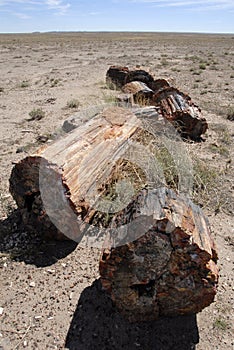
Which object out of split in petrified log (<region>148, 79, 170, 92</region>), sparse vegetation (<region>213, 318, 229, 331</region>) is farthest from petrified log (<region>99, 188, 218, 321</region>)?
split in petrified log (<region>148, 79, 170, 92</region>)

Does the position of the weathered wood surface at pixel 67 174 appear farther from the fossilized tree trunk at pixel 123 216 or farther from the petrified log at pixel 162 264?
the petrified log at pixel 162 264

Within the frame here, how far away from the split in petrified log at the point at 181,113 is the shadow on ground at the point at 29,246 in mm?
3764

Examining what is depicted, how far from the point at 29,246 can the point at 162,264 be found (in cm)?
175

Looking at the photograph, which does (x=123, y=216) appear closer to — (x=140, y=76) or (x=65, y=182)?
(x=65, y=182)

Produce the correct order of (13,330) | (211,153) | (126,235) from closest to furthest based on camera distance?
(126,235), (13,330), (211,153)

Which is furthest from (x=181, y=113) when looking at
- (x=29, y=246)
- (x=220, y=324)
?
(x=220, y=324)

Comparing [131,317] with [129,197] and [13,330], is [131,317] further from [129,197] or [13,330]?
[129,197]

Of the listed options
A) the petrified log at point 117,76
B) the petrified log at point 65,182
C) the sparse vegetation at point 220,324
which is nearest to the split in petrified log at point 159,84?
the petrified log at point 117,76

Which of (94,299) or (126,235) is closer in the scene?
(126,235)

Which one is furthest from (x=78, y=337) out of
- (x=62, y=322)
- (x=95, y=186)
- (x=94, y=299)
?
(x=95, y=186)

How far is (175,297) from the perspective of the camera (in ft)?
9.18

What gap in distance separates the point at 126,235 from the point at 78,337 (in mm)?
964

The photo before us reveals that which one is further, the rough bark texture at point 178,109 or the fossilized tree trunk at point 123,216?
the rough bark texture at point 178,109

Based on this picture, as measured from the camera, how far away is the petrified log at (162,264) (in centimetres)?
264
